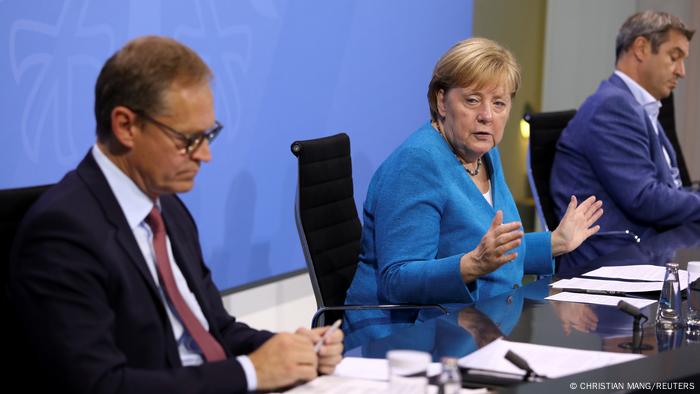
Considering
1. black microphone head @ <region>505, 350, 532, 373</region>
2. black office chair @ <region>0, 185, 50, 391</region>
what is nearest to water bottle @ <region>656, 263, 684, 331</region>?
black microphone head @ <region>505, 350, 532, 373</region>

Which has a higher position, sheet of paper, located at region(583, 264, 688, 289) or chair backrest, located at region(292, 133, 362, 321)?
chair backrest, located at region(292, 133, 362, 321)

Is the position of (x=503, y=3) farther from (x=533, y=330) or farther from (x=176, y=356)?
(x=176, y=356)

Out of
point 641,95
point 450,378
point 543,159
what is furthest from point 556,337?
point 641,95

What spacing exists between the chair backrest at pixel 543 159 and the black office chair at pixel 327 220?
1250mm

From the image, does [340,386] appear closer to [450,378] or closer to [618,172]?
[450,378]

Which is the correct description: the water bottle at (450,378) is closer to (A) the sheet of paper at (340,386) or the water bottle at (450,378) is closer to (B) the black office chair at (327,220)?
(A) the sheet of paper at (340,386)

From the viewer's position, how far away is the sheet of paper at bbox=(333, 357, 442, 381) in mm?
1818

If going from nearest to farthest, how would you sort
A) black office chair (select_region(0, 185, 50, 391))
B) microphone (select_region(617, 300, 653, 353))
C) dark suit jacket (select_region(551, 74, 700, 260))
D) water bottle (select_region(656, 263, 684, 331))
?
black office chair (select_region(0, 185, 50, 391)) → microphone (select_region(617, 300, 653, 353)) → water bottle (select_region(656, 263, 684, 331)) → dark suit jacket (select_region(551, 74, 700, 260))

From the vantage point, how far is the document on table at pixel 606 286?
267cm

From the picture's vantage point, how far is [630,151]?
395cm

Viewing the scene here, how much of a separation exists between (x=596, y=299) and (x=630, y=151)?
4.99ft

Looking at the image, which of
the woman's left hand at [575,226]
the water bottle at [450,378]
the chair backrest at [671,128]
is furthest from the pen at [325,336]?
the chair backrest at [671,128]

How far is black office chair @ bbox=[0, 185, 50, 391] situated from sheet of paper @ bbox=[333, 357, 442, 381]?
1.84ft

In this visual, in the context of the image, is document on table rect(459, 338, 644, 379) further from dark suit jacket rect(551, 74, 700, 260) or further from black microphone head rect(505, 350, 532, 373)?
dark suit jacket rect(551, 74, 700, 260)
